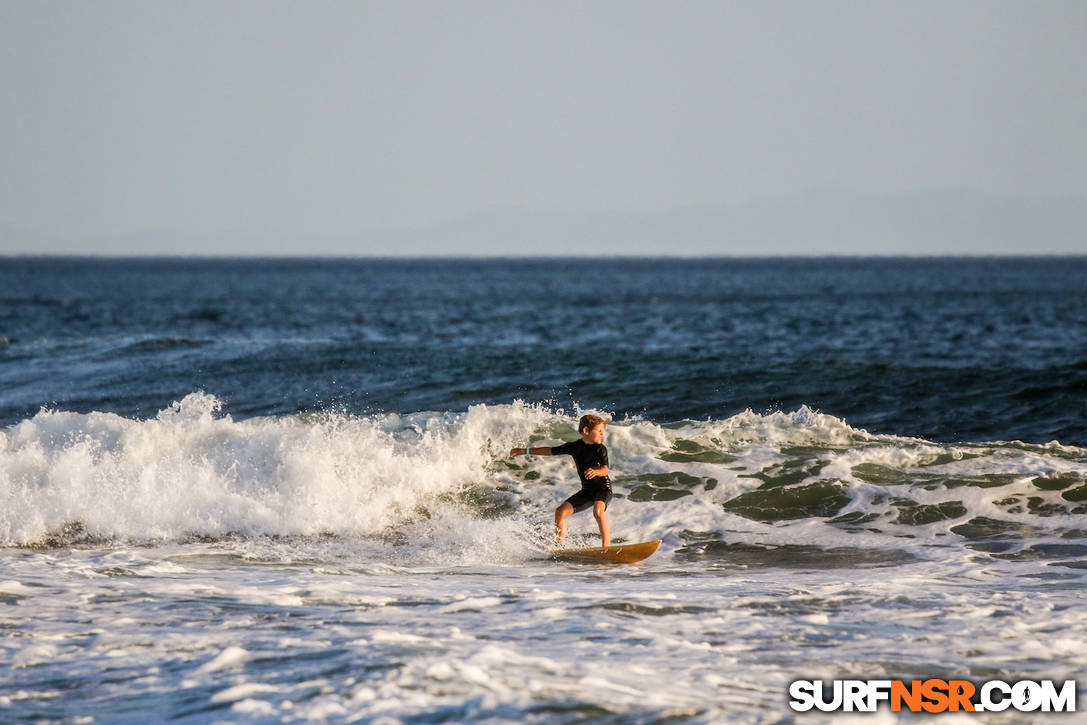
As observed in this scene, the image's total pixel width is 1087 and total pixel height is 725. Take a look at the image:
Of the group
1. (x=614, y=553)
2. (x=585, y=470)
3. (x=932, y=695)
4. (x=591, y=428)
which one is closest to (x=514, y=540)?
(x=585, y=470)

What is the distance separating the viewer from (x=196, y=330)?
131 ft

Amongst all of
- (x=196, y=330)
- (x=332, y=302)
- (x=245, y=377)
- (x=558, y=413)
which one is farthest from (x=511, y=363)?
(x=332, y=302)

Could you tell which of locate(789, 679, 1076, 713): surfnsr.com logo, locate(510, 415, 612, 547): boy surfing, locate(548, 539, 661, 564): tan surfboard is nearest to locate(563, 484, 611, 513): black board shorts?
locate(510, 415, 612, 547): boy surfing

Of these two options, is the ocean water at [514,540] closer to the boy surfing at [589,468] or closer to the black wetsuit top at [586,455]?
the boy surfing at [589,468]

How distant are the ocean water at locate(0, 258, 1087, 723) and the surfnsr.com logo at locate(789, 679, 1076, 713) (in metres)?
0.13

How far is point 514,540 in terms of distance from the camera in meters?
11.8

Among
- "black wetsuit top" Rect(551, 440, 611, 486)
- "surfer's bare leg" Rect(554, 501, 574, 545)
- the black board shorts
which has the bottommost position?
"surfer's bare leg" Rect(554, 501, 574, 545)

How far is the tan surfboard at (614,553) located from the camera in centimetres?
1077

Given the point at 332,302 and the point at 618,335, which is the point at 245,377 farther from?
the point at 332,302

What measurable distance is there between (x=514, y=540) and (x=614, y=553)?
143 cm

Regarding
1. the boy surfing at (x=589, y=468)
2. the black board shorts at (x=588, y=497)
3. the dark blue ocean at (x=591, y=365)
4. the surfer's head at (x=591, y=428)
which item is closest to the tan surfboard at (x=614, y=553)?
the boy surfing at (x=589, y=468)

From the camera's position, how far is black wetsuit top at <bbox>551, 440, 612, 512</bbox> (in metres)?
11.5

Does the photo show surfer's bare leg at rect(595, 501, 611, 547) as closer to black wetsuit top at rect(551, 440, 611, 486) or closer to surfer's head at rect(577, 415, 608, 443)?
black wetsuit top at rect(551, 440, 611, 486)

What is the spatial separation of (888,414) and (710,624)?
12.6 meters
